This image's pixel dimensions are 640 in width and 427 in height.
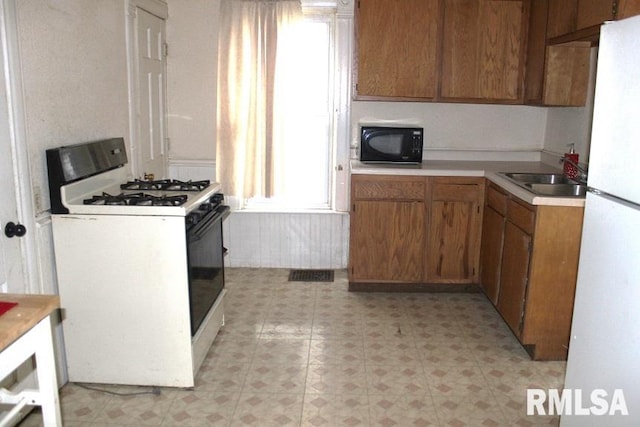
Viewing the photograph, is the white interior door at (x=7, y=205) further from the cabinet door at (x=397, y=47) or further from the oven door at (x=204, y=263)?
the cabinet door at (x=397, y=47)

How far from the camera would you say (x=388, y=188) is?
3820mm

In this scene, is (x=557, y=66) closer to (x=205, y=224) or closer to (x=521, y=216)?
(x=521, y=216)

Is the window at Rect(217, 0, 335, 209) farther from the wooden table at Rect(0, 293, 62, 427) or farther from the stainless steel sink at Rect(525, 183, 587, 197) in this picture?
the wooden table at Rect(0, 293, 62, 427)

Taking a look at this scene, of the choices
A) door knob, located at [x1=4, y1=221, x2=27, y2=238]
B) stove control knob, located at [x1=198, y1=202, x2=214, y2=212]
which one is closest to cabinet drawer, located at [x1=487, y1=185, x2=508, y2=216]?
stove control knob, located at [x1=198, y1=202, x2=214, y2=212]

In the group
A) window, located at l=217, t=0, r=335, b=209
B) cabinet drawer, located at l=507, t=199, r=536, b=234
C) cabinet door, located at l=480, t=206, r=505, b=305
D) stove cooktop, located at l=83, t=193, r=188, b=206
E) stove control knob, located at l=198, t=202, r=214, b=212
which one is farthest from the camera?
window, located at l=217, t=0, r=335, b=209

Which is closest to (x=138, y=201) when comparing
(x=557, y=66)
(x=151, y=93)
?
(x=151, y=93)

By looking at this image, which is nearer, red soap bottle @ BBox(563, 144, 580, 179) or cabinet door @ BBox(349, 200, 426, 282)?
red soap bottle @ BBox(563, 144, 580, 179)

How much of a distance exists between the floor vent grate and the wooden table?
2797 millimetres

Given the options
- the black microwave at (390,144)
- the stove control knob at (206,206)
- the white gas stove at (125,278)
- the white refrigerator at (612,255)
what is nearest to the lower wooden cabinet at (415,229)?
the black microwave at (390,144)

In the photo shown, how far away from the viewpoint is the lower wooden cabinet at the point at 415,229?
3.82 meters

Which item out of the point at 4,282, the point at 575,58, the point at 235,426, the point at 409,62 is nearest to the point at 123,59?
the point at 4,282

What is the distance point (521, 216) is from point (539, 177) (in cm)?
75

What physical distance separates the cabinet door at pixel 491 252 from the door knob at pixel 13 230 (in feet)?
8.84

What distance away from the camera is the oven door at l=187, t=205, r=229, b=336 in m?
2.58
